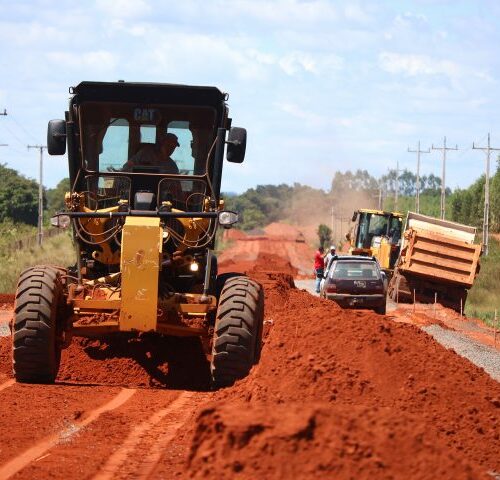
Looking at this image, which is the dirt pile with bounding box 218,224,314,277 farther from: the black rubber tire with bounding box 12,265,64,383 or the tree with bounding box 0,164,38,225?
the black rubber tire with bounding box 12,265,64,383

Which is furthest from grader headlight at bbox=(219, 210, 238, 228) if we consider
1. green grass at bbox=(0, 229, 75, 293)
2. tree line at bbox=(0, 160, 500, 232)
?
tree line at bbox=(0, 160, 500, 232)

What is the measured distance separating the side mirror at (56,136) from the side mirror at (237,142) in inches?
78.8

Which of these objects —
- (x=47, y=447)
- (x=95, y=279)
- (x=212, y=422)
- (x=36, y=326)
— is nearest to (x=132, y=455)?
(x=47, y=447)

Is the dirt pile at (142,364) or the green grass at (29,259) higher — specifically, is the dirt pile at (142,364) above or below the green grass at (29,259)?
above

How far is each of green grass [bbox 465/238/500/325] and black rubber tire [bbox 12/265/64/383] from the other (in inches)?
940

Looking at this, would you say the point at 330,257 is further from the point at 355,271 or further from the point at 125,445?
the point at 125,445

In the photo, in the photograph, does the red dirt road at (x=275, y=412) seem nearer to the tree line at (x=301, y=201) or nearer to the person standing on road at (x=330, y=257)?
the person standing on road at (x=330, y=257)

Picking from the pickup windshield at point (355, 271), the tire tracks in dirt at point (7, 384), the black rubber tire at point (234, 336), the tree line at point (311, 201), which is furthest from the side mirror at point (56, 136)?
the tree line at point (311, 201)

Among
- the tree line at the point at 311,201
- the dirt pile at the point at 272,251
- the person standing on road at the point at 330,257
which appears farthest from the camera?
the tree line at the point at 311,201

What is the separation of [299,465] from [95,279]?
7.47 metres

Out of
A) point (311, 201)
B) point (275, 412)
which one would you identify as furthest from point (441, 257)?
point (311, 201)

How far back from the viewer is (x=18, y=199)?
8819 centimetres

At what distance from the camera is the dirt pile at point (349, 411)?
7348mm

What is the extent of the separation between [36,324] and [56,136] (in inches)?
90.3
